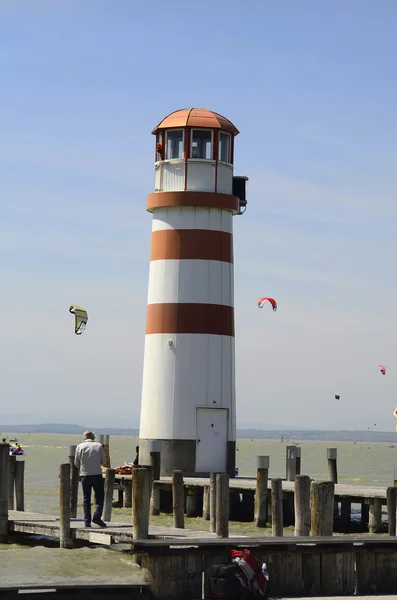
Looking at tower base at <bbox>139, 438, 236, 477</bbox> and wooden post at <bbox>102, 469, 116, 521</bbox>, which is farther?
tower base at <bbox>139, 438, 236, 477</bbox>

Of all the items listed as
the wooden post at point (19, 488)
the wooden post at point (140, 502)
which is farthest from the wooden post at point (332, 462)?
the wooden post at point (140, 502)

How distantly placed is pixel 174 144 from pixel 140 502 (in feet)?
49.7

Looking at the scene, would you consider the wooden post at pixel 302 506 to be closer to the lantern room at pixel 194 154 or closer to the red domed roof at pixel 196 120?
the lantern room at pixel 194 154

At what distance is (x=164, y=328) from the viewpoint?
30.8 metres

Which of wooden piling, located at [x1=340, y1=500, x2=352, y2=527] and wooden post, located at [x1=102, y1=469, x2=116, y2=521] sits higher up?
wooden post, located at [x1=102, y1=469, x2=116, y2=521]

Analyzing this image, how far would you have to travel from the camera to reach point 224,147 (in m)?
32.0

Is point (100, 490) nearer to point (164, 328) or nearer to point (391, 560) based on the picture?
point (391, 560)

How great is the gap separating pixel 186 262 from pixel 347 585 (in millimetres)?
13627

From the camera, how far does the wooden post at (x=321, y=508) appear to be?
1914 centimetres

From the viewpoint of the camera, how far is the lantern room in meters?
31.3

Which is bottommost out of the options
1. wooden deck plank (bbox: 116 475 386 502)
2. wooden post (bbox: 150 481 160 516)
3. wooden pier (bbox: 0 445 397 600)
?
wooden pier (bbox: 0 445 397 600)

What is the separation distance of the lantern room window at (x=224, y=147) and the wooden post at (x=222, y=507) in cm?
1247

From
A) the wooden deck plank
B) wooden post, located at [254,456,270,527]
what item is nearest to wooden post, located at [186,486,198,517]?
the wooden deck plank

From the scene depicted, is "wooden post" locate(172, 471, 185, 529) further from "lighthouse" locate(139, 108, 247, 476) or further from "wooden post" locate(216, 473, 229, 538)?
"lighthouse" locate(139, 108, 247, 476)
